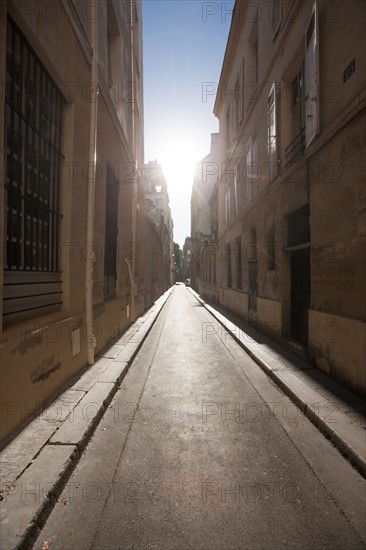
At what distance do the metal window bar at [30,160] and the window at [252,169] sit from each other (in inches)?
266

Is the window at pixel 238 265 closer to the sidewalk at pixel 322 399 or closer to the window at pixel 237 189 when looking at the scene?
the window at pixel 237 189

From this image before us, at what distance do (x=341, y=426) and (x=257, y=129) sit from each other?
9156 millimetres

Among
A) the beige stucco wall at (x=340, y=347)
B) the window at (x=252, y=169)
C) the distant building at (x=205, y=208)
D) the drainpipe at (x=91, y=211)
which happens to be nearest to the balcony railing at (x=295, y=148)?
the window at (x=252, y=169)

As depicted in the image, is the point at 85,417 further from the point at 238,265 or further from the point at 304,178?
the point at 238,265

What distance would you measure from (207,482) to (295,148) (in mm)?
7104

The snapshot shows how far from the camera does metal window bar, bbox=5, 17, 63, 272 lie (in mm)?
3449

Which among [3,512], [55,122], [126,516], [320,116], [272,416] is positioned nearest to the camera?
[3,512]

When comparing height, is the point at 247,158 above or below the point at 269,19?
below

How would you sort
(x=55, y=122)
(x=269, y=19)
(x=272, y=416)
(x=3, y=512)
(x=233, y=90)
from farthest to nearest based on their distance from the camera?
(x=233, y=90)
(x=269, y=19)
(x=55, y=122)
(x=272, y=416)
(x=3, y=512)

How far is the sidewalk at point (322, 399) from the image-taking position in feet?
9.83

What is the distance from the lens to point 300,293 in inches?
271

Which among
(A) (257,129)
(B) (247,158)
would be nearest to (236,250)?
(B) (247,158)

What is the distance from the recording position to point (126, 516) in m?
2.17

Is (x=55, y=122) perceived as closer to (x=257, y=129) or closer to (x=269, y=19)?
(x=257, y=129)
